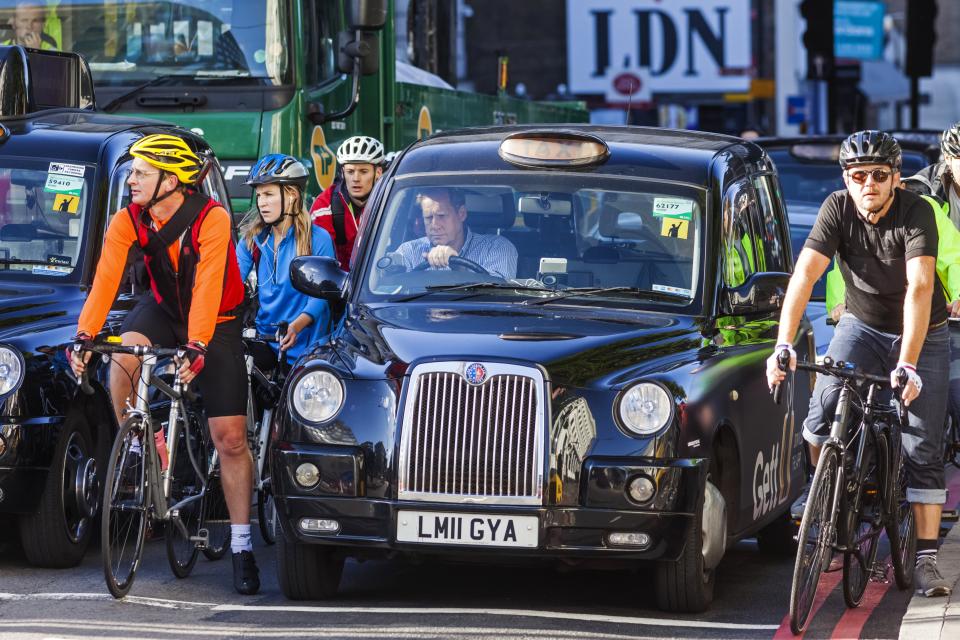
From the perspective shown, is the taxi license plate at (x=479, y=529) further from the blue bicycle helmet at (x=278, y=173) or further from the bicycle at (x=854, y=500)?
the blue bicycle helmet at (x=278, y=173)

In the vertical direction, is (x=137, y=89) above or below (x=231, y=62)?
below

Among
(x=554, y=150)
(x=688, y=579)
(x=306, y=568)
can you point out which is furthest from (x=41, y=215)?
(x=688, y=579)

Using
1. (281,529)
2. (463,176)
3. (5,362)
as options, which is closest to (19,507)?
(5,362)

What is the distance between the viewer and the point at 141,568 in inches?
354

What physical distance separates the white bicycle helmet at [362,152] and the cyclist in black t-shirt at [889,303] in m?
3.79

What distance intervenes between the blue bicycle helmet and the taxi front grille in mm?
2466

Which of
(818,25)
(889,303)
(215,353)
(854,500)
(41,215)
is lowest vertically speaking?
(854,500)

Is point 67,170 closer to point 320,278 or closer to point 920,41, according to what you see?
point 320,278

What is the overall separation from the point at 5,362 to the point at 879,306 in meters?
3.56

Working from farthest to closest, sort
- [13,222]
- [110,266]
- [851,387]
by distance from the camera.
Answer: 1. [13,222]
2. [110,266]
3. [851,387]

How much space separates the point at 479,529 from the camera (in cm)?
749

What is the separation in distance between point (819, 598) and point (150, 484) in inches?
107

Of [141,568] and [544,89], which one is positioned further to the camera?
[544,89]

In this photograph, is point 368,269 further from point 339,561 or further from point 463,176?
point 339,561
